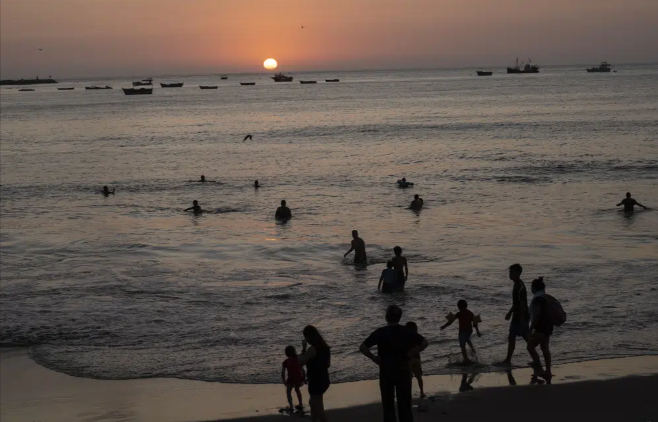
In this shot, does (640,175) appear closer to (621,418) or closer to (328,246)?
(328,246)

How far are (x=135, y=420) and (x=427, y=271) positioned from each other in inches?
443

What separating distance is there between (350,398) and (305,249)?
44.0 ft

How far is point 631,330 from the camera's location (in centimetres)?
1439

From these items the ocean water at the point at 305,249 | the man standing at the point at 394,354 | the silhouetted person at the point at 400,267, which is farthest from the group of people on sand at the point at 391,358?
the silhouetted person at the point at 400,267

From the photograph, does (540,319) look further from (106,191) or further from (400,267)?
(106,191)

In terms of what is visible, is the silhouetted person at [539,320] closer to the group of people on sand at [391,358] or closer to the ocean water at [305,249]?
the group of people on sand at [391,358]

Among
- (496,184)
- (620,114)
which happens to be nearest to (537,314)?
(496,184)

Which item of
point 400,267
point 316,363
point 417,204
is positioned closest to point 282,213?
point 417,204

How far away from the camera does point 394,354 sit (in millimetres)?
7973

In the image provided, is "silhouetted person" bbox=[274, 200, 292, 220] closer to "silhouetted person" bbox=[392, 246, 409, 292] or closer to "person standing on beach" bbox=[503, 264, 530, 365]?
"silhouetted person" bbox=[392, 246, 409, 292]

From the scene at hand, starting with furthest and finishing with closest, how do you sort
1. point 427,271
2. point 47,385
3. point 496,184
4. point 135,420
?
point 496,184 < point 427,271 < point 47,385 < point 135,420

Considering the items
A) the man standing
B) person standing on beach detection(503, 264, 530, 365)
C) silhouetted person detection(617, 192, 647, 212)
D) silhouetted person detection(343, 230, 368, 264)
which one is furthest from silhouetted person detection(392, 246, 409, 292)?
silhouetted person detection(617, 192, 647, 212)

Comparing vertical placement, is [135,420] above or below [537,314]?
below

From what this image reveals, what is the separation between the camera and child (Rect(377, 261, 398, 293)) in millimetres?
17547
